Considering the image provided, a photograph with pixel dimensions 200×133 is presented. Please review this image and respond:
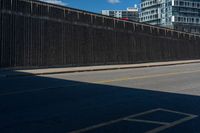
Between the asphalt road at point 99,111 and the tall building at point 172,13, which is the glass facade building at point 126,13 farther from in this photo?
the asphalt road at point 99,111

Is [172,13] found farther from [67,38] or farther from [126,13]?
[67,38]

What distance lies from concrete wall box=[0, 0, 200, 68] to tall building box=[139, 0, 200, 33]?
240ft

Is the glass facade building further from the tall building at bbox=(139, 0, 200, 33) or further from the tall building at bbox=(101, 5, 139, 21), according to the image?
the tall building at bbox=(139, 0, 200, 33)

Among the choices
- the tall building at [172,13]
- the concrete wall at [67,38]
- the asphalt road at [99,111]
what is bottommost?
the asphalt road at [99,111]

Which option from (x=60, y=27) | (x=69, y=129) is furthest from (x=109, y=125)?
(x=60, y=27)

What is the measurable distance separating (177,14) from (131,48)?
8210cm

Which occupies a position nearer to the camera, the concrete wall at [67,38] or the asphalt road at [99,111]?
the asphalt road at [99,111]

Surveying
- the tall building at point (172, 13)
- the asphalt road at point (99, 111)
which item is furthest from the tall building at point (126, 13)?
the asphalt road at point (99, 111)

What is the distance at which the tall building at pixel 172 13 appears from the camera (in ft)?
379

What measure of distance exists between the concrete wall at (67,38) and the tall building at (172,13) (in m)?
73.1

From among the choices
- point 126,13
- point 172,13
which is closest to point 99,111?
point 172,13

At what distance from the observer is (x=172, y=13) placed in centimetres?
11512

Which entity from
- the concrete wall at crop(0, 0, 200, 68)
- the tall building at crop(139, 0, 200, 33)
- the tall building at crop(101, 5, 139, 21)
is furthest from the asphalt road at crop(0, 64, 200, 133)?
the tall building at crop(101, 5, 139, 21)

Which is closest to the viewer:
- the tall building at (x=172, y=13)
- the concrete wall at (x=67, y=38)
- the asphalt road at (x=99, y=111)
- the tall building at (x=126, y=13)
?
the asphalt road at (x=99, y=111)
